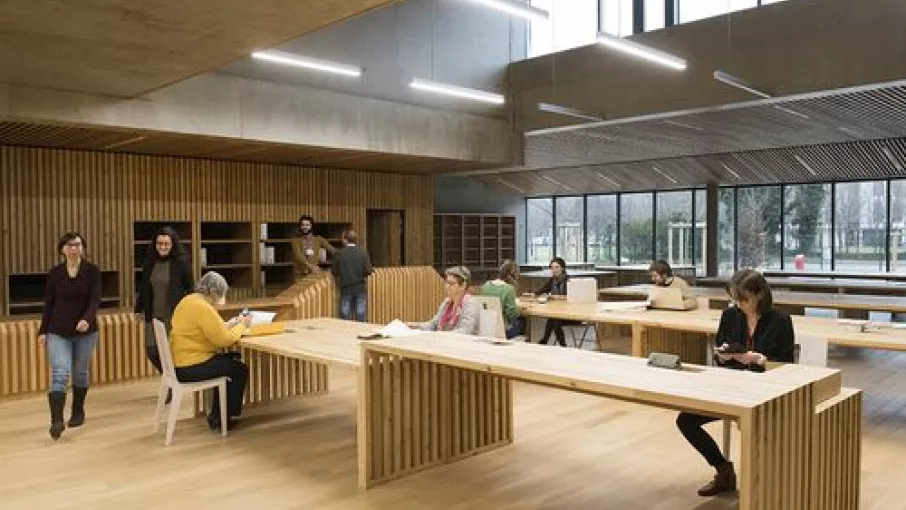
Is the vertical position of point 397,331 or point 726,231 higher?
point 726,231

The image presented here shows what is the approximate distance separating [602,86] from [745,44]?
7.17 ft

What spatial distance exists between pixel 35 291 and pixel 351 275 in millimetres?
4402

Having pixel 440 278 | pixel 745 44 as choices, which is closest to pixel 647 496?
pixel 745 44

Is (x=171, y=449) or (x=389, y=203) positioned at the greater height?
(x=389, y=203)

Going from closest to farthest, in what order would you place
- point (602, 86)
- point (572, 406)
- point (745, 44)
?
1. point (572, 406)
2. point (745, 44)
3. point (602, 86)

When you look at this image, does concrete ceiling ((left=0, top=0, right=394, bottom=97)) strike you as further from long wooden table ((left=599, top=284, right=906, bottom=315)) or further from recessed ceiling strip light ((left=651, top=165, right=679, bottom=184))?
recessed ceiling strip light ((left=651, top=165, right=679, bottom=184))

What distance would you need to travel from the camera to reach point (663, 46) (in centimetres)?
1046

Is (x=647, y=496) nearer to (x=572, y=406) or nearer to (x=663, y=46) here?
(x=572, y=406)

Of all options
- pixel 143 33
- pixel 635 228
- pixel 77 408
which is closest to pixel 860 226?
pixel 635 228

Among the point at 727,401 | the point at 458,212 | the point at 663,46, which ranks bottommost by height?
the point at 727,401

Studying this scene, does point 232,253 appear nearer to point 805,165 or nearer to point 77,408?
point 77,408

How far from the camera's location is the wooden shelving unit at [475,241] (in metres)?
16.8

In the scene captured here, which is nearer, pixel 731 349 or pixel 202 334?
pixel 731 349

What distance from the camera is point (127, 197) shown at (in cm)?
972
